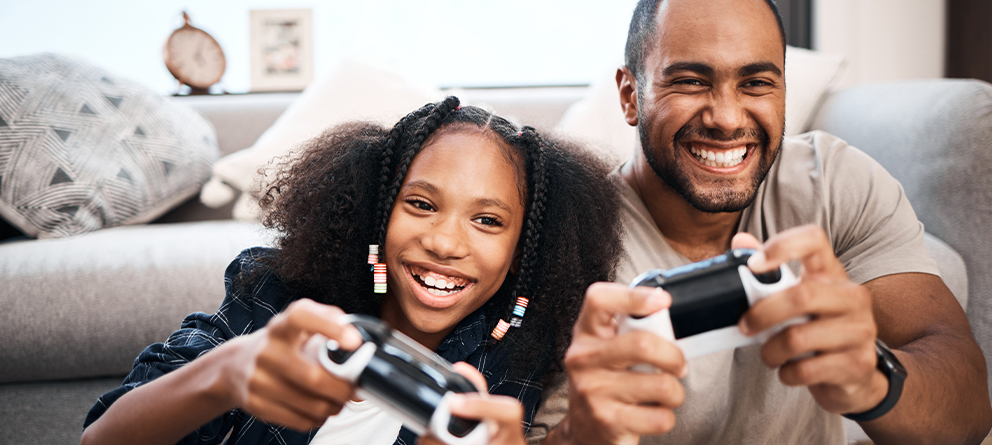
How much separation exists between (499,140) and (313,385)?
22.5 inches

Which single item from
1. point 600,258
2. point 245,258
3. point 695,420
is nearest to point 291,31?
point 245,258

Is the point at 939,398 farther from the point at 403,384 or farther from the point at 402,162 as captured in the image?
the point at 402,162

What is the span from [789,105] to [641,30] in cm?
82

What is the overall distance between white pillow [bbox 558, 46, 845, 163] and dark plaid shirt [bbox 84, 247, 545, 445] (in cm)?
88

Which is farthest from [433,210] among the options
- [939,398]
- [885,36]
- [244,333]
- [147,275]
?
[885,36]

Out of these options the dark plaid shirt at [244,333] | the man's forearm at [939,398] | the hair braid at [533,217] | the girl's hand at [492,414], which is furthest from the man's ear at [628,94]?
the girl's hand at [492,414]

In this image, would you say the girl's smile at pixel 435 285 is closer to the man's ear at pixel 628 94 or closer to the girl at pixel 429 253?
the girl at pixel 429 253

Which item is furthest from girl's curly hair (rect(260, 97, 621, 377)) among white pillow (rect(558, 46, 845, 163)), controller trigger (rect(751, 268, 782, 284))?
white pillow (rect(558, 46, 845, 163))

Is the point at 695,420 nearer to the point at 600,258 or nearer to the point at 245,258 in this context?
the point at 600,258

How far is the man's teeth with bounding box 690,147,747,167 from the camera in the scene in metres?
1.03

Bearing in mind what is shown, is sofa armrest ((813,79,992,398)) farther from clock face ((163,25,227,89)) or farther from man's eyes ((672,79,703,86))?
clock face ((163,25,227,89))

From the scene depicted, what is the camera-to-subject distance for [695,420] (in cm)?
98

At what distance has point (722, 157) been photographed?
1027 mm

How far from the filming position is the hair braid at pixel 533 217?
3.30 ft
